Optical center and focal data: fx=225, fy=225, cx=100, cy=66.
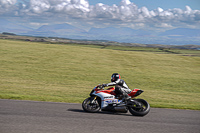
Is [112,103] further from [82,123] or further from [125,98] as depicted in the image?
[82,123]

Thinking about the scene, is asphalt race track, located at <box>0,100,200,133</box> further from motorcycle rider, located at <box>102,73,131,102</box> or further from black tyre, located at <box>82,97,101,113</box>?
motorcycle rider, located at <box>102,73,131,102</box>

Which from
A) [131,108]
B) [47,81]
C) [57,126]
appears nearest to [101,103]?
[131,108]

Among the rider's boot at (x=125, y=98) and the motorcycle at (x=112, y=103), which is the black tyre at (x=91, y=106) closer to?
the motorcycle at (x=112, y=103)

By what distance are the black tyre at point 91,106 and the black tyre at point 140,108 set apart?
1.39m

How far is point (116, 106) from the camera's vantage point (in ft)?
30.7

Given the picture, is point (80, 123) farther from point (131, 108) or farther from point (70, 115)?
point (131, 108)

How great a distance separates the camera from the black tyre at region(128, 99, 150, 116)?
349 inches

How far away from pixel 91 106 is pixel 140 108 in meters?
2.03

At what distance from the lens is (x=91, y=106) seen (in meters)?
9.46

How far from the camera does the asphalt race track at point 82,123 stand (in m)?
6.64

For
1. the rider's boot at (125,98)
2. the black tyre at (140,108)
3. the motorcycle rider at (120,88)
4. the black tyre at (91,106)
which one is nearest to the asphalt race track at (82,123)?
the black tyre at (140,108)

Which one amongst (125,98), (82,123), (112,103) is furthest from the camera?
(112,103)

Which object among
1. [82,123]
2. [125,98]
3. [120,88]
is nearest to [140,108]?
[125,98]

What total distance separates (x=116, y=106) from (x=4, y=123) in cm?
436
